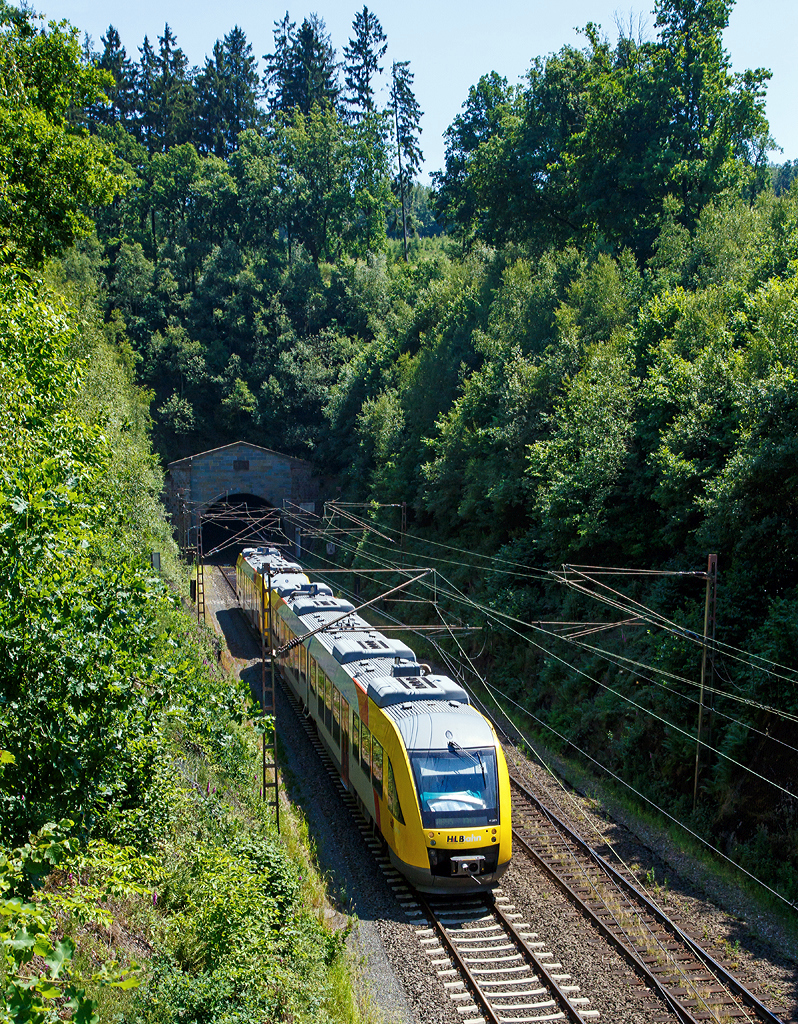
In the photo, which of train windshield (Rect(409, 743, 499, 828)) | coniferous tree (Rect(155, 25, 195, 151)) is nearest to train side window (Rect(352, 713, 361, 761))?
train windshield (Rect(409, 743, 499, 828))

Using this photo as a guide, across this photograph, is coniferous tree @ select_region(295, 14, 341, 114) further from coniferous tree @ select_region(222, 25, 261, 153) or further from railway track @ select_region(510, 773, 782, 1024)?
railway track @ select_region(510, 773, 782, 1024)

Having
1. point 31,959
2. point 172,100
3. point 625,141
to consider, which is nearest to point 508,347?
point 625,141

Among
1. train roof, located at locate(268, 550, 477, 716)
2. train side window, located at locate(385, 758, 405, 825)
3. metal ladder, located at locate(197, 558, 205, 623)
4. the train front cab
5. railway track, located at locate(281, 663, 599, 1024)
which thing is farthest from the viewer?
metal ladder, located at locate(197, 558, 205, 623)

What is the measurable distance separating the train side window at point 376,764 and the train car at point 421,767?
0.02 meters

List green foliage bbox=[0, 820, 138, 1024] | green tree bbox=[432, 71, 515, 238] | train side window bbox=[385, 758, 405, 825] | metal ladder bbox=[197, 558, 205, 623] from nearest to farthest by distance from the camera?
green foliage bbox=[0, 820, 138, 1024] → train side window bbox=[385, 758, 405, 825] → metal ladder bbox=[197, 558, 205, 623] → green tree bbox=[432, 71, 515, 238]

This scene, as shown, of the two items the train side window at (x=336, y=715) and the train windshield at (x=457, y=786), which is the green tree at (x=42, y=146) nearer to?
the train side window at (x=336, y=715)

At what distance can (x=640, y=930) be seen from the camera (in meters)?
13.0

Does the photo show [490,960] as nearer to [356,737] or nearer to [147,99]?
[356,737]

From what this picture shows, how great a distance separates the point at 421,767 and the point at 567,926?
341 centimetres

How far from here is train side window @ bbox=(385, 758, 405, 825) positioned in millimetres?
14050

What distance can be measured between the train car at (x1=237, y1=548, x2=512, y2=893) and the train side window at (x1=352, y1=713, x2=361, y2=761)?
0.02 m

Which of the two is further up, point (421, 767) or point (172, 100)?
point (172, 100)

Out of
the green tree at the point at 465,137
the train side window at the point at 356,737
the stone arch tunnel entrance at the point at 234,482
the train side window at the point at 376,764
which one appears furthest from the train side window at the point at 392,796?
the green tree at the point at 465,137

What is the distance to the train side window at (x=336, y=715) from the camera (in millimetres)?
18766
